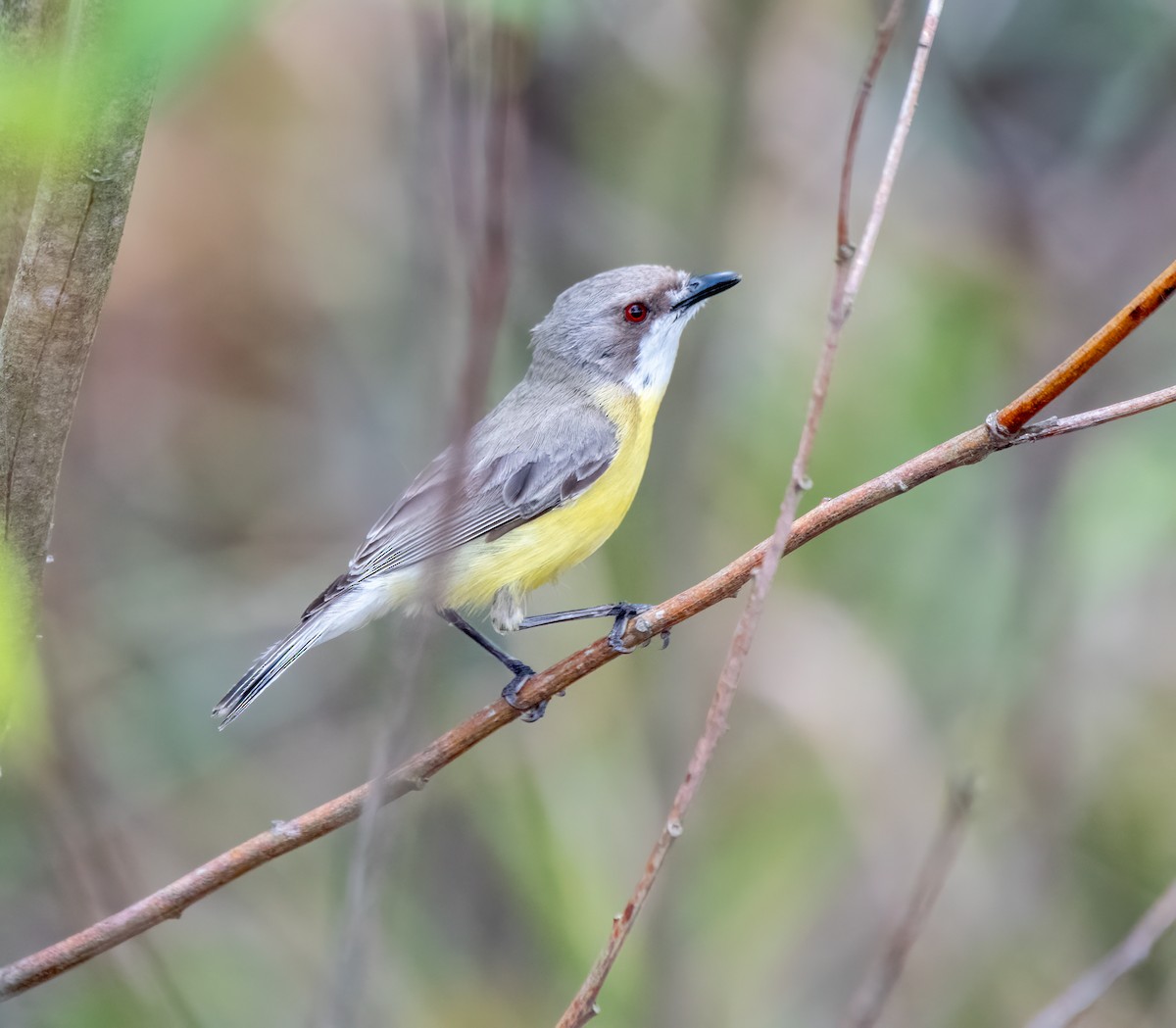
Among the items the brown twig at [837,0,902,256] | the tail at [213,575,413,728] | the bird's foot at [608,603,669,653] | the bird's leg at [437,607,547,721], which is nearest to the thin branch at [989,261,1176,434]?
the brown twig at [837,0,902,256]

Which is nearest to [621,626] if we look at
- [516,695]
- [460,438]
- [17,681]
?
[516,695]

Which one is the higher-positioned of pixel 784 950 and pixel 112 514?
pixel 112 514

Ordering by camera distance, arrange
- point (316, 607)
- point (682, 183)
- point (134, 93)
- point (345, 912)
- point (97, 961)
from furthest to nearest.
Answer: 1. point (682, 183)
2. point (97, 961)
3. point (316, 607)
4. point (134, 93)
5. point (345, 912)

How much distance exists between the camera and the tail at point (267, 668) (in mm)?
3900

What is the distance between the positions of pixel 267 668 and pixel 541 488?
1.06 m

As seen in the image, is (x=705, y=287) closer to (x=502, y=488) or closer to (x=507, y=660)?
(x=502, y=488)

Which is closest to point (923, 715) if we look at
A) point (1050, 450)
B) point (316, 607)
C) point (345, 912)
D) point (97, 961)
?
point (1050, 450)

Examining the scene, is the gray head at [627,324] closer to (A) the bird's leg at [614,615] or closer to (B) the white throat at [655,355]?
(B) the white throat at [655,355]

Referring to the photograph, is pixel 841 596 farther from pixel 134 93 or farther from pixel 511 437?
pixel 134 93

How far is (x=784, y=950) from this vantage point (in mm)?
5980

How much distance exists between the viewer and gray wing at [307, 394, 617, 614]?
429 centimetres

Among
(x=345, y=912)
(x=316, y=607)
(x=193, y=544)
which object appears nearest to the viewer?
(x=345, y=912)

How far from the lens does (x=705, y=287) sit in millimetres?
4512

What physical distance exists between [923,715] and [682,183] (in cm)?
281
